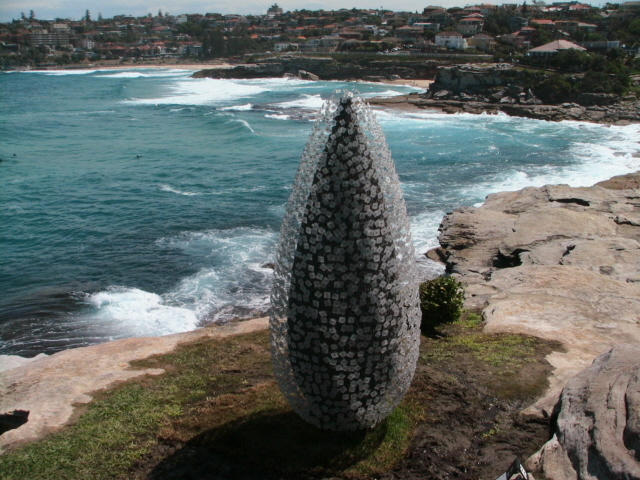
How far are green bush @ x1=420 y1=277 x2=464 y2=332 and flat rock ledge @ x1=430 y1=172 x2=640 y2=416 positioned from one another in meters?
0.92

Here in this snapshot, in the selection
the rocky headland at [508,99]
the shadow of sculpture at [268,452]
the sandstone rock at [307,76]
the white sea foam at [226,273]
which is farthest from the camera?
the sandstone rock at [307,76]

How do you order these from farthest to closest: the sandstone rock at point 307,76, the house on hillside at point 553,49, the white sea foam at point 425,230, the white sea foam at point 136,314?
the sandstone rock at point 307,76 < the house on hillside at point 553,49 < the white sea foam at point 425,230 < the white sea foam at point 136,314

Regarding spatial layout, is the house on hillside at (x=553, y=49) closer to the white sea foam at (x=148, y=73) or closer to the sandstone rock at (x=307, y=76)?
the sandstone rock at (x=307, y=76)

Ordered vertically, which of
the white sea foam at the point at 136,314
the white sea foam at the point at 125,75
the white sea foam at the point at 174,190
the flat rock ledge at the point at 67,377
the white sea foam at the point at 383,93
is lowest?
the white sea foam at the point at 136,314

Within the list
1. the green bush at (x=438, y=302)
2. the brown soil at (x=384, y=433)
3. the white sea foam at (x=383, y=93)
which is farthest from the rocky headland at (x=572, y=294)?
the white sea foam at (x=383, y=93)

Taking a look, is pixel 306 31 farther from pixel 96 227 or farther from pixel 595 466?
pixel 595 466

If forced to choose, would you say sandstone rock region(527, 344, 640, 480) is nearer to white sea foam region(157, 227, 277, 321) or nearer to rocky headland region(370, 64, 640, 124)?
white sea foam region(157, 227, 277, 321)

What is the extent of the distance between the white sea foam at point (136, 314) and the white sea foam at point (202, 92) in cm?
5912

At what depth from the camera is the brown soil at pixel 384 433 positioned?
7.69m

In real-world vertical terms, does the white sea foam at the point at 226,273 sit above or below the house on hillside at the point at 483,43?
below

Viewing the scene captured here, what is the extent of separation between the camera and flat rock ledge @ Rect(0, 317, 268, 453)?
29.6 feet

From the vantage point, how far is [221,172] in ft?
127

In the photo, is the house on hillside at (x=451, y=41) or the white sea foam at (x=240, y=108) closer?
the white sea foam at (x=240, y=108)

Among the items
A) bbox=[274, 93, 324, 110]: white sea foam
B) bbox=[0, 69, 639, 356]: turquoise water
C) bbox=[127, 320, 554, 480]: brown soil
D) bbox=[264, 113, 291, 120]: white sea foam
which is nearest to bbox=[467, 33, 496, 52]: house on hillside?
bbox=[274, 93, 324, 110]: white sea foam
